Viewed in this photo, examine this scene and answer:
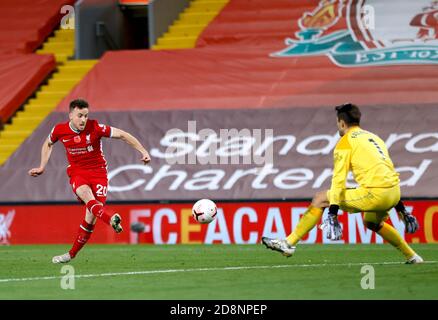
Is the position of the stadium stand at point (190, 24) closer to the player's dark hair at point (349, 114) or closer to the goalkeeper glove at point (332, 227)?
the player's dark hair at point (349, 114)

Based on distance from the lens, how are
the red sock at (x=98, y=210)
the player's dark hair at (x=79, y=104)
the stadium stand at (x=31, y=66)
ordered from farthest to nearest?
the stadium stand at (x=31, y=66), the player's dark hair at (x=79, y=104), the red sock at (x=98, y=210)

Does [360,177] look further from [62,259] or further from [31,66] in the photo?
[31,66]

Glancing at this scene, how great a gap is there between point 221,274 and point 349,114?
6.75 feet

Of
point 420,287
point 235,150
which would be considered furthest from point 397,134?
point 420,287

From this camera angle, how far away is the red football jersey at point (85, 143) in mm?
13016

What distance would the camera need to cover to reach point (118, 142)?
66.4 feet

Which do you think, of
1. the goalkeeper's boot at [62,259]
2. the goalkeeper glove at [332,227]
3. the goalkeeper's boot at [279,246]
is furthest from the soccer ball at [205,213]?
the goalkeeper glove at [332,227]

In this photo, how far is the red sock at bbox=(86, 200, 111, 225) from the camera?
12.3 metres

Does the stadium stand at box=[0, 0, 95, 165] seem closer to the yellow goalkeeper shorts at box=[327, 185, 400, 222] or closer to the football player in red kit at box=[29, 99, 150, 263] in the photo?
the football player in red kit at box=[29, 99, 150, 263]

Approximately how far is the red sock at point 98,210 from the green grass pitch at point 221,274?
0.54 meters

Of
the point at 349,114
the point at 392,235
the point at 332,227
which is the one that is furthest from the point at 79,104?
the point at 392,235

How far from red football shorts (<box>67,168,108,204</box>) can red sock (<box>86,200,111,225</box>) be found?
1.23 feet

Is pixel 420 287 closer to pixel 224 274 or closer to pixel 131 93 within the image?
pixel 224 274

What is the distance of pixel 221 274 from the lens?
11180 millimetres
